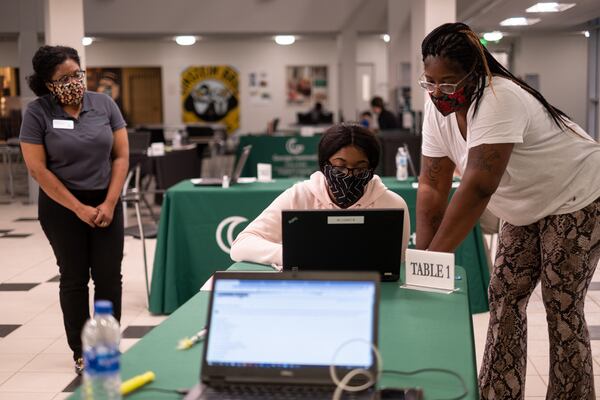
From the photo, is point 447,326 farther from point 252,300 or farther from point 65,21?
point 65,21

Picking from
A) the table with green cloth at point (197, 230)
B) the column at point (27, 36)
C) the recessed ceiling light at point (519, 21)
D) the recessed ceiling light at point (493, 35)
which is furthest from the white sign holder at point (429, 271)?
the recessed ceiling light at point (493, 35)

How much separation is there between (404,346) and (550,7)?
37.1 ft

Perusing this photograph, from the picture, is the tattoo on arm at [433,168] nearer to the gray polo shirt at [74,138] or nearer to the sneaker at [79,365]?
the gray polo shirt at [74,138]

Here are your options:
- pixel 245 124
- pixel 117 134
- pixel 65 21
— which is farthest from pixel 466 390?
pixel 245 124

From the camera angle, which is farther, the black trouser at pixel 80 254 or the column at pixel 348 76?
the column at pixel 348 76

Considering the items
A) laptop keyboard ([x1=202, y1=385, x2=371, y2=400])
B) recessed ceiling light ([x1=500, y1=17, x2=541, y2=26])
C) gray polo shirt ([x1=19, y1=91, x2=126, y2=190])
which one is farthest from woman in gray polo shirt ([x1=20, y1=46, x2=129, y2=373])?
recessed ceiling light ([x1=500, y1=17, x2=541, y2=26])

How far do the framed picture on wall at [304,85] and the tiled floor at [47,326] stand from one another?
519 inches

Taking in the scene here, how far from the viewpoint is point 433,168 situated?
112 inches

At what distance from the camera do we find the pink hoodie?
2.84 m

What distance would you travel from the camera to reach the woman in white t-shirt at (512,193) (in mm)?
2398

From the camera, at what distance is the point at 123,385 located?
64.3 inches

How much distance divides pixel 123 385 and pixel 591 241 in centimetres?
162

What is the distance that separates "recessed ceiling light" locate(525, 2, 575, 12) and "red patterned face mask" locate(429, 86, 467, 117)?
9.97m

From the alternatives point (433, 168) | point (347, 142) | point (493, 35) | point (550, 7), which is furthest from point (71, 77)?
point (493, 35)
